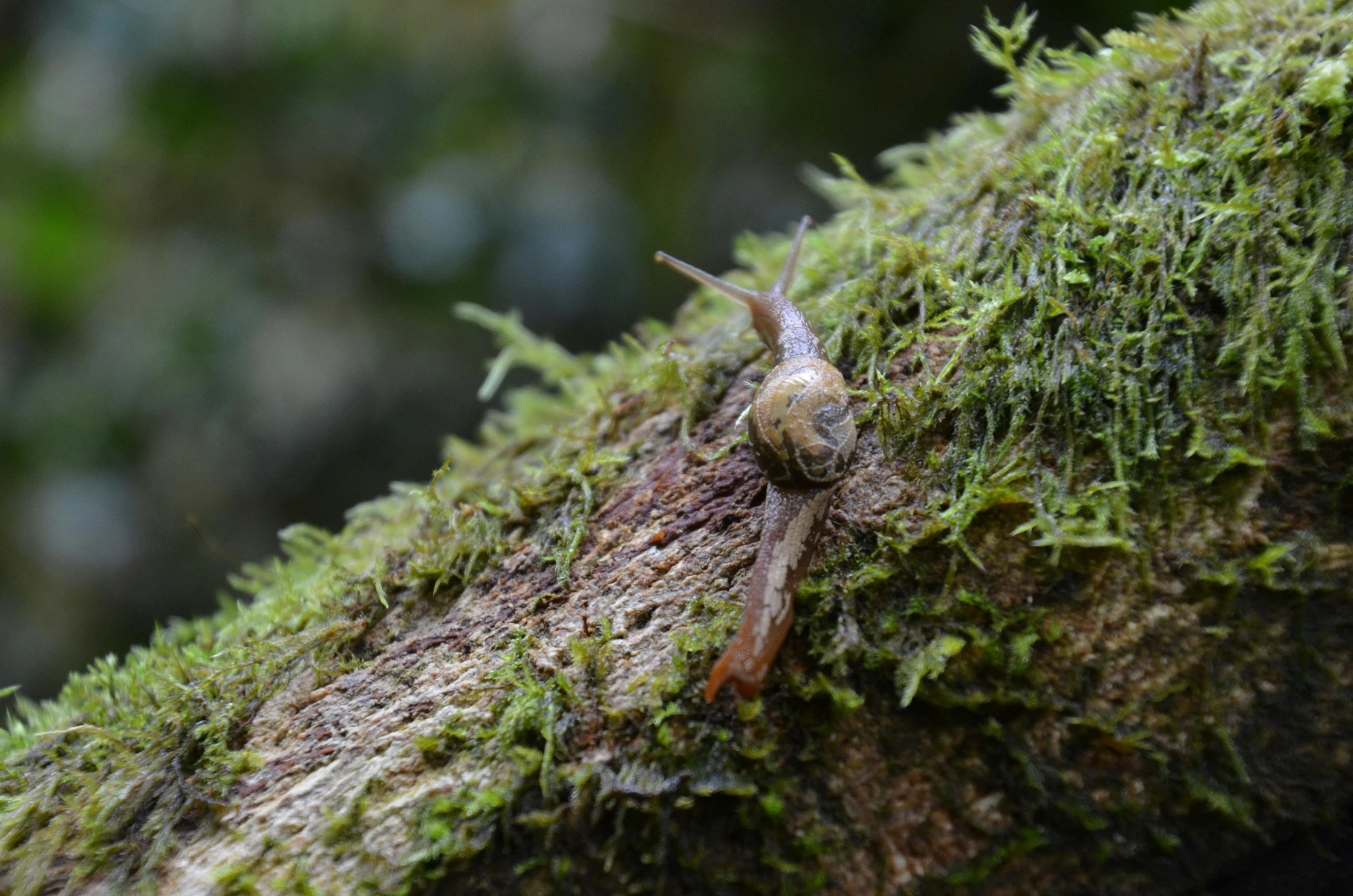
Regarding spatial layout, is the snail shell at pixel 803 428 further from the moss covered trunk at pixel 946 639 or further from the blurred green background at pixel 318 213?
the blurred green background at pixel 318 213

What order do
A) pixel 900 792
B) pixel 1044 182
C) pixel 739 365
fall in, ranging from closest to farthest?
pixel 900 792
pixel 1044 182
pixel 739 365

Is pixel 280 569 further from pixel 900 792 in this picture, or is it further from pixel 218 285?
pixel 218 285

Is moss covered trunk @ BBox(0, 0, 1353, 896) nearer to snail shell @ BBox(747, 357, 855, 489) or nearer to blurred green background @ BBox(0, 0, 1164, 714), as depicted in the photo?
snail shell @ BBox(747, 357, 855, 489)

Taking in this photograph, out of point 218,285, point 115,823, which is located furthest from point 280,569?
point 218,285

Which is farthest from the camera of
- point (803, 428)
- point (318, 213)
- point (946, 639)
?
point (318, 213)

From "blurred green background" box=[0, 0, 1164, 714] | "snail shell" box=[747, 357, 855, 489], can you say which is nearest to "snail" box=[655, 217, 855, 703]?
"snail shell" box=[747, 357, 855, 489]

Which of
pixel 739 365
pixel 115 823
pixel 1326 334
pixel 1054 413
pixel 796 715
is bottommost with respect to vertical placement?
pixel 115 823

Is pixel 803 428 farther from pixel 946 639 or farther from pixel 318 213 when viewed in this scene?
pixel 318 213

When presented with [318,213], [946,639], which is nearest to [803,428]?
Answer: [946,639]
